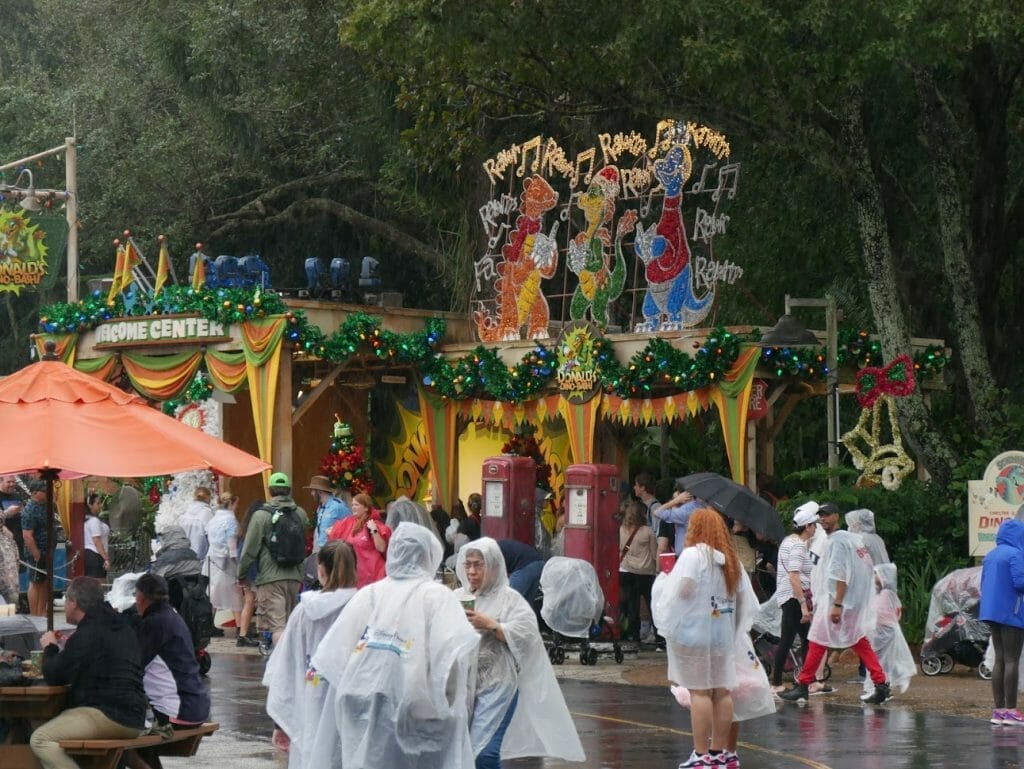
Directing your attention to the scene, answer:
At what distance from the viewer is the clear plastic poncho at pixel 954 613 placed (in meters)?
17.8

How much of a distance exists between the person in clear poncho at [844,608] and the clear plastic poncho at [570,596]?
3208 millimetres

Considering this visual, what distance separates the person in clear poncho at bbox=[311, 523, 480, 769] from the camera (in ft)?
30.1

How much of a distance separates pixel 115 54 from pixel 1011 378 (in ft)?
72.0

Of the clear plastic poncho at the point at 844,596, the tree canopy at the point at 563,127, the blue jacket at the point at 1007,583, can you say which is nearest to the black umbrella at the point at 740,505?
the clear plastic poncho at the point at 844,596

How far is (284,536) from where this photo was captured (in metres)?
18.7

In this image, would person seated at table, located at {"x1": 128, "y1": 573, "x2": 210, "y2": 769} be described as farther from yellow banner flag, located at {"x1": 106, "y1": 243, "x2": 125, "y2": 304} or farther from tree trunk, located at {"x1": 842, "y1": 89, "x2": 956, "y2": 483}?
yellow banner flag, located at {"x1": 106, "y1": 243, "x2": 125, "y2": 304}

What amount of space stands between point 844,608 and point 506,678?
620 cm

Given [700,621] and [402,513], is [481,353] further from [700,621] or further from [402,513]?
[700,621]

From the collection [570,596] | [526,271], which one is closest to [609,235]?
[526,271]

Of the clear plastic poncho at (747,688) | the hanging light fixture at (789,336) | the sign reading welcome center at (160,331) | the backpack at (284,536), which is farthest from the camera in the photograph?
the sign reading welcome center at (160,331)


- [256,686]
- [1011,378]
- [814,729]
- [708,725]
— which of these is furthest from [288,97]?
[708,725]

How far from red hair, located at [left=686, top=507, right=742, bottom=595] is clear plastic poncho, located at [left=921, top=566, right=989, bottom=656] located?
6.89 metres

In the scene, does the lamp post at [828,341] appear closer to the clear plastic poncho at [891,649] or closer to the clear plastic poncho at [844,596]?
the clear plastic poncho at [891,649]

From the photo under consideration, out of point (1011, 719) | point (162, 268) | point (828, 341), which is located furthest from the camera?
point (162, 268)
